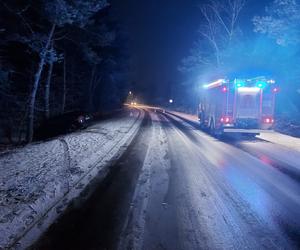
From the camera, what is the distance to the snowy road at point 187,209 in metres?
4.72

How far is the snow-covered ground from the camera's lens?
16.7 feet

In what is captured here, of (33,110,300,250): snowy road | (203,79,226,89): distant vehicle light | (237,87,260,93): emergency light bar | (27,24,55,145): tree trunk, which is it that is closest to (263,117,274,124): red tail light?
(237,87,260,93): emergency light bar

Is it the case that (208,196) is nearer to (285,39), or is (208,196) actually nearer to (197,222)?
(197,222)

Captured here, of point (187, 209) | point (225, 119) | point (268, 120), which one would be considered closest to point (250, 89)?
point (268, 120)

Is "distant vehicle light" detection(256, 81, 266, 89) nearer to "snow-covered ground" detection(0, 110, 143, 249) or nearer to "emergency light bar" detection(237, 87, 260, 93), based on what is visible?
"emergency light bar" detection(237, 87, 260, 93)

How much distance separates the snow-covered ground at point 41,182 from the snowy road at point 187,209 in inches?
15.6

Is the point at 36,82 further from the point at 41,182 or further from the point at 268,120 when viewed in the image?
the point at 268,120

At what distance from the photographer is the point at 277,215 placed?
19.5ft

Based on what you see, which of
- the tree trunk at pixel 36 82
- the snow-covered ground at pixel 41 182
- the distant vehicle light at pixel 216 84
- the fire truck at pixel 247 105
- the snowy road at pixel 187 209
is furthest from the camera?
the distant vehicle light at pixel 216 84

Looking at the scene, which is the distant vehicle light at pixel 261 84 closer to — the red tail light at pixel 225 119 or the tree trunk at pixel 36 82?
the red tail light at pixel 225 119

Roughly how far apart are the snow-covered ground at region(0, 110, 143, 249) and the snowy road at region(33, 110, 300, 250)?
40 centimetres

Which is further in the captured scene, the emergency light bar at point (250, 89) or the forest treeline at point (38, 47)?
the emergency light bar at point (250, 89)

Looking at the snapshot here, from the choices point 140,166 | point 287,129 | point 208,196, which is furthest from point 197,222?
point 287,129

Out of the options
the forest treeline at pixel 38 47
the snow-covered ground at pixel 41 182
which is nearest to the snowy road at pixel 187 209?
the snow-covered ground at pixel 41 182
